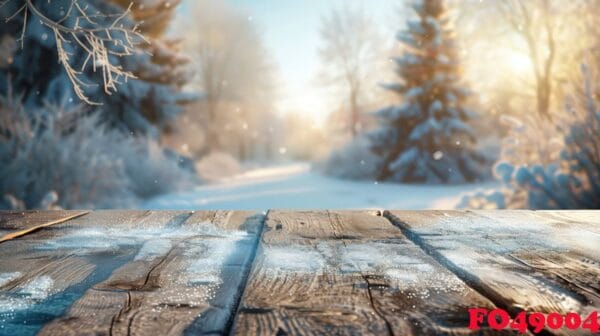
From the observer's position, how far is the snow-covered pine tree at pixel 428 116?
13312 mm

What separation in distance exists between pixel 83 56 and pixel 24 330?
36.8ft

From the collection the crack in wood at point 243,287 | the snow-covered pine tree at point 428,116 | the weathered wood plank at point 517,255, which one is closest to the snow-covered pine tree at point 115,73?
the snow-covered pine tree at point 428,116

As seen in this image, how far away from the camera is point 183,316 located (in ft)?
3.52

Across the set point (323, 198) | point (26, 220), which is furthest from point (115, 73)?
point (26, 220)

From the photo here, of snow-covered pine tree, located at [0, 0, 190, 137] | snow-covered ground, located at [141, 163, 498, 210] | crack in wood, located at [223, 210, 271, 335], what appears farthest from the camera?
snow-covered pine tree, located at [0, 0, 190, 137]

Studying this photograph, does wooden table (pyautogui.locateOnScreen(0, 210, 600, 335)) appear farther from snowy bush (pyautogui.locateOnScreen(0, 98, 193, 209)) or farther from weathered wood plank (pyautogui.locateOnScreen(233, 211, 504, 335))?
snowy bush (pyautogui.locateOnScreen(0, 98, 193, 209))

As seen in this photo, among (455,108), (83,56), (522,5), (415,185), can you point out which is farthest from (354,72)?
(83,56)

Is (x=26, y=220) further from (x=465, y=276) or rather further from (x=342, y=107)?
(x=342, y=107)

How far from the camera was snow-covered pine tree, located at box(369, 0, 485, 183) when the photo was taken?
524 inches

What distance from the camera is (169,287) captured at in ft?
4.20

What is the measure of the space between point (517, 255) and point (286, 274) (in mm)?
906

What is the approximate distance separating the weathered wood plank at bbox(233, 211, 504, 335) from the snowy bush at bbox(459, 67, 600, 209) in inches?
184

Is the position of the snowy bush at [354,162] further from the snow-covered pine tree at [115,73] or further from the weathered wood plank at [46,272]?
A: the weathered wood plank at [46,272]

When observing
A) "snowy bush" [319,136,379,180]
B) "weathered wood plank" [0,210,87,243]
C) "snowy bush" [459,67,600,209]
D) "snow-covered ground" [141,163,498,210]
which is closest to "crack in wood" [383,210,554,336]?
"weathered wood plank" [0,210,87,243]
